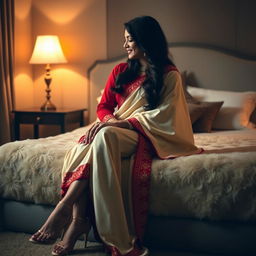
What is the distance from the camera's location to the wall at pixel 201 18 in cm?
398

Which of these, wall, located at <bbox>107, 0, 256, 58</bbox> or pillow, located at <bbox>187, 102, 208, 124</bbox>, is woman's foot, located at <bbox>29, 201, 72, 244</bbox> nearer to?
pillow, located at <bbox>187, 102, 208, 124</bbox>

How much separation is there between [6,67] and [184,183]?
2.57 m

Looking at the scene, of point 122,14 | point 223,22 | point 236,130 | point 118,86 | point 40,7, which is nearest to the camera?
point 118,86

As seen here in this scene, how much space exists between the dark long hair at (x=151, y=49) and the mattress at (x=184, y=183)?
16.5 inches

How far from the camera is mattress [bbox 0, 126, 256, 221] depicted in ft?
6.63

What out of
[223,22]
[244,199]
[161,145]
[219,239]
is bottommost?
[219,239]

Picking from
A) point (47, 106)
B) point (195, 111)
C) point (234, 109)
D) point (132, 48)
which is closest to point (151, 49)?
point (132, 48)

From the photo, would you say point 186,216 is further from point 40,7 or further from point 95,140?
point 40,7

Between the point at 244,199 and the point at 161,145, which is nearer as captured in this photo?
the point at 244,199

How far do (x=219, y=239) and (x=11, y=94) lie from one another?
2.79m

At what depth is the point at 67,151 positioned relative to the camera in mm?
2352

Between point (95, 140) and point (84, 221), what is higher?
point (95, 140)

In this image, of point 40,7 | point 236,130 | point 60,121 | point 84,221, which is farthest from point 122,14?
point 84,221

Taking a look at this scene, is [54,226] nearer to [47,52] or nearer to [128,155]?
[128,155]
